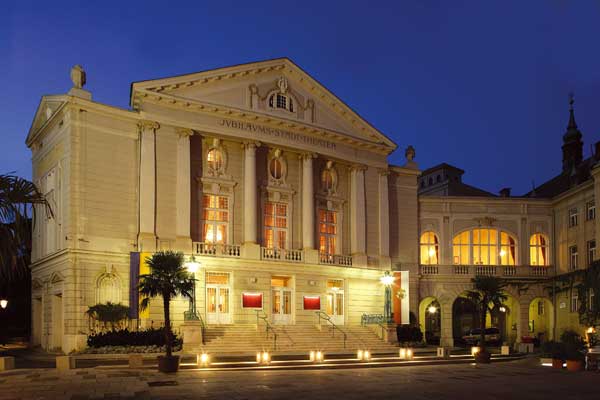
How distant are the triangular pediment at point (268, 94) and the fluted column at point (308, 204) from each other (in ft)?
8.44

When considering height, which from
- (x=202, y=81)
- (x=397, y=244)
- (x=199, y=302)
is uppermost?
(x=202, y=81)

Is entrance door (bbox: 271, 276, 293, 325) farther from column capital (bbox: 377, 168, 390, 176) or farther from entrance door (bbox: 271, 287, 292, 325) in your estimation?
column capital (bbox: 377, 168, 390, 176)

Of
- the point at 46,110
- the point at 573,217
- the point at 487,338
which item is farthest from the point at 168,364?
the point at 573,217

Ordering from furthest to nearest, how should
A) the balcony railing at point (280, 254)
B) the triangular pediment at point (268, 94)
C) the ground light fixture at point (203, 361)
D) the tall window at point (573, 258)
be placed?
the tall window at point (573, 258) → the balcony railing at point (280, 254) → the triangular pediment at point (268, 94) → the ground light fixture at point (203, 361)

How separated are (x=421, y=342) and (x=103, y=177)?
22566 mm

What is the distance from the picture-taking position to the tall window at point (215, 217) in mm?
40625

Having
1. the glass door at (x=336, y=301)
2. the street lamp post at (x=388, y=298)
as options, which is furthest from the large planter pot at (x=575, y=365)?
the glass door at (x=336, y=301)

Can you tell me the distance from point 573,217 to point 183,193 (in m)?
28.3

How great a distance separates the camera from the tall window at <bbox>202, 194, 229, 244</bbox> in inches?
1599

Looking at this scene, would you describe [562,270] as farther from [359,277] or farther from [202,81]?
[202,81]

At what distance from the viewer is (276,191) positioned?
43500 mm

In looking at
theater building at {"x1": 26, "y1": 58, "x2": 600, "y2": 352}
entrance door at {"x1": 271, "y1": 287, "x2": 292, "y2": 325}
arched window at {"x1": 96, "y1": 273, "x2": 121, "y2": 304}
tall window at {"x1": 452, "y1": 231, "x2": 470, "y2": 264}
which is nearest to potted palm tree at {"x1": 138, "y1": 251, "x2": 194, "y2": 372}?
theater building at {"x1": 26, "y1": 58, "x2": 600, "y2": 352}

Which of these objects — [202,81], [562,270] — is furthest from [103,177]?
[562,270]

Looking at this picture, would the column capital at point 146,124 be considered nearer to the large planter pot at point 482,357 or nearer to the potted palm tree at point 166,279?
the potted palm tree at point 166,279
